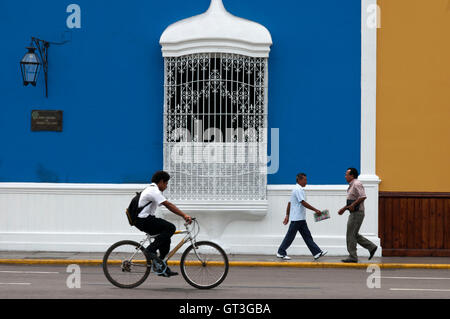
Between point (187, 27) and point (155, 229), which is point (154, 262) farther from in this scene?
point (187, 27)

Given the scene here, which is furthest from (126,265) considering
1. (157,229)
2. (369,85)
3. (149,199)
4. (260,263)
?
(369,85)

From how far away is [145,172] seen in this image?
1563 cm

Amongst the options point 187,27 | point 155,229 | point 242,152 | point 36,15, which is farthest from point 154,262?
point 36,15

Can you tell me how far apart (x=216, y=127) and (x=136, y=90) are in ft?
5.90

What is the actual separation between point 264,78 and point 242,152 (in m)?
1.53

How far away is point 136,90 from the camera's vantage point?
51.4ft

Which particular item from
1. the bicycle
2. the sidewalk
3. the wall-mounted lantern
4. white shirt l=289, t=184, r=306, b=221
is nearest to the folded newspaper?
white shirt l=289, t=184, r=306, b=221

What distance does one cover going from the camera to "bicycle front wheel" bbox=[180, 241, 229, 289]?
10.5m

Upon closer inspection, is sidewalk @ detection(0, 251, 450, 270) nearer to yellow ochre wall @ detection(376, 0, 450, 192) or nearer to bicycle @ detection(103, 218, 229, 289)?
yellow ochre wall @ detection(376, 0, 450, 192)

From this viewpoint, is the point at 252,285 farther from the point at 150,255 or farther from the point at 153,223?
the point at 153,223

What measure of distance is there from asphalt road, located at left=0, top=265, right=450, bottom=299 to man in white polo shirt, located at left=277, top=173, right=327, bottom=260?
0.73 m
